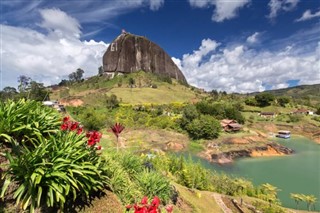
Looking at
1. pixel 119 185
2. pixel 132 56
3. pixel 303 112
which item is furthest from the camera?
pixel 132 56

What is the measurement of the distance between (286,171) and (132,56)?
114 metres

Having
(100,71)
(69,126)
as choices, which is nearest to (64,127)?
(69,126)

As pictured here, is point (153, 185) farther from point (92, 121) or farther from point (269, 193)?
point (92, 121)

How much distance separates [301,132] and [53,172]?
8047 cm

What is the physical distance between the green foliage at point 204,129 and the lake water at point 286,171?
10314 mm

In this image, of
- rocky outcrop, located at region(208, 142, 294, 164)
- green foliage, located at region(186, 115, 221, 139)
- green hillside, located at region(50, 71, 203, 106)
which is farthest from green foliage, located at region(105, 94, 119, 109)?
rocky outcrop, located at region(208, 142, 294, 164)

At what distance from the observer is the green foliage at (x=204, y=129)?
191 feet

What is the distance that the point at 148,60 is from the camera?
147875mm

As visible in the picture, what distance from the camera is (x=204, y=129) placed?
5838cm

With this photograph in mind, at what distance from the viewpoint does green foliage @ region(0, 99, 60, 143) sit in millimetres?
6641

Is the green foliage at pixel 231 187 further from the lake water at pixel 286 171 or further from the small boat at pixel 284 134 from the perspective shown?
the small boat at pixel 284 134

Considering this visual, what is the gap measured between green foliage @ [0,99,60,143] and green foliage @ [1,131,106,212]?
20.2 inches

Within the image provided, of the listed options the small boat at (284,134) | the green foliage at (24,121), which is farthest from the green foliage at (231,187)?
the small boat at (284,134)

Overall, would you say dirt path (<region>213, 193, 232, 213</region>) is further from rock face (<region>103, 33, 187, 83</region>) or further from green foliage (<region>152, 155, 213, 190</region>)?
rock face (<region>103, 33, 187, 83</region>)
